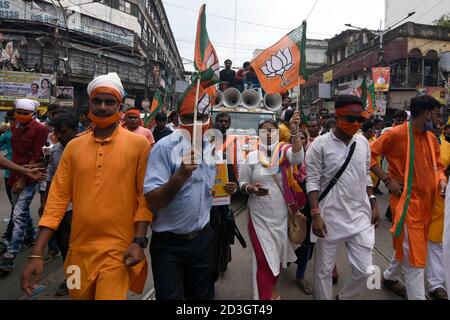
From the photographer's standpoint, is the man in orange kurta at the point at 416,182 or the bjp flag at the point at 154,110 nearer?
the man in orange kurta at the point at 416,182

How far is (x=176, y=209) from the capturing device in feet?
7.83

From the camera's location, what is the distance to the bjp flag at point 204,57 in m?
2.46

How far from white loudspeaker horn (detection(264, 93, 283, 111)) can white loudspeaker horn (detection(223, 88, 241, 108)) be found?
67cm

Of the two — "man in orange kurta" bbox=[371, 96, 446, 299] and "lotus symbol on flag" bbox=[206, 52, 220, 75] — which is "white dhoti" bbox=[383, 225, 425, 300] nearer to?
"man in orange kurta" bbox=[371, 96, 446, 299]

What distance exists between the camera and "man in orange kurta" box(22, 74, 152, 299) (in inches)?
86.0

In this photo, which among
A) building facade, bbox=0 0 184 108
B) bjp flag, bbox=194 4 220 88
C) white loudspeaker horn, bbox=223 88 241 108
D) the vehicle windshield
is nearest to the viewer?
bjp flag, bbox=194 4 220 88

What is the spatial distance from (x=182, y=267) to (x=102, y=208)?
0.64 metres

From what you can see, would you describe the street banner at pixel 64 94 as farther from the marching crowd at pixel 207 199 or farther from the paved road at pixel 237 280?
the paved road at pixel 237 280

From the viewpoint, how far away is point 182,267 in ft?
8.00

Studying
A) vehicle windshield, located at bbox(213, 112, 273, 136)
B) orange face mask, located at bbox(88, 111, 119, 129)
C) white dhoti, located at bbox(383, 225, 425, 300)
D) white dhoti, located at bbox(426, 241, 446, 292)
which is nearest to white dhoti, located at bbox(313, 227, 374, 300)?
white dhoti, located at bbox(383, 225, 425, 300)

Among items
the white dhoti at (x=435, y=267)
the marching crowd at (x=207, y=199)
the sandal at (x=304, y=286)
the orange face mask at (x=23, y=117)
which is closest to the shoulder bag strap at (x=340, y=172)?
the marching crowd at (x=207, y=199)

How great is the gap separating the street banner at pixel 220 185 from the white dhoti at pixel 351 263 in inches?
37.0

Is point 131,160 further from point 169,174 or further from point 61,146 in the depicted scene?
point 61,146

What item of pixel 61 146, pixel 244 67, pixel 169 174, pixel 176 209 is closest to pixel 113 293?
pixel 176 209
